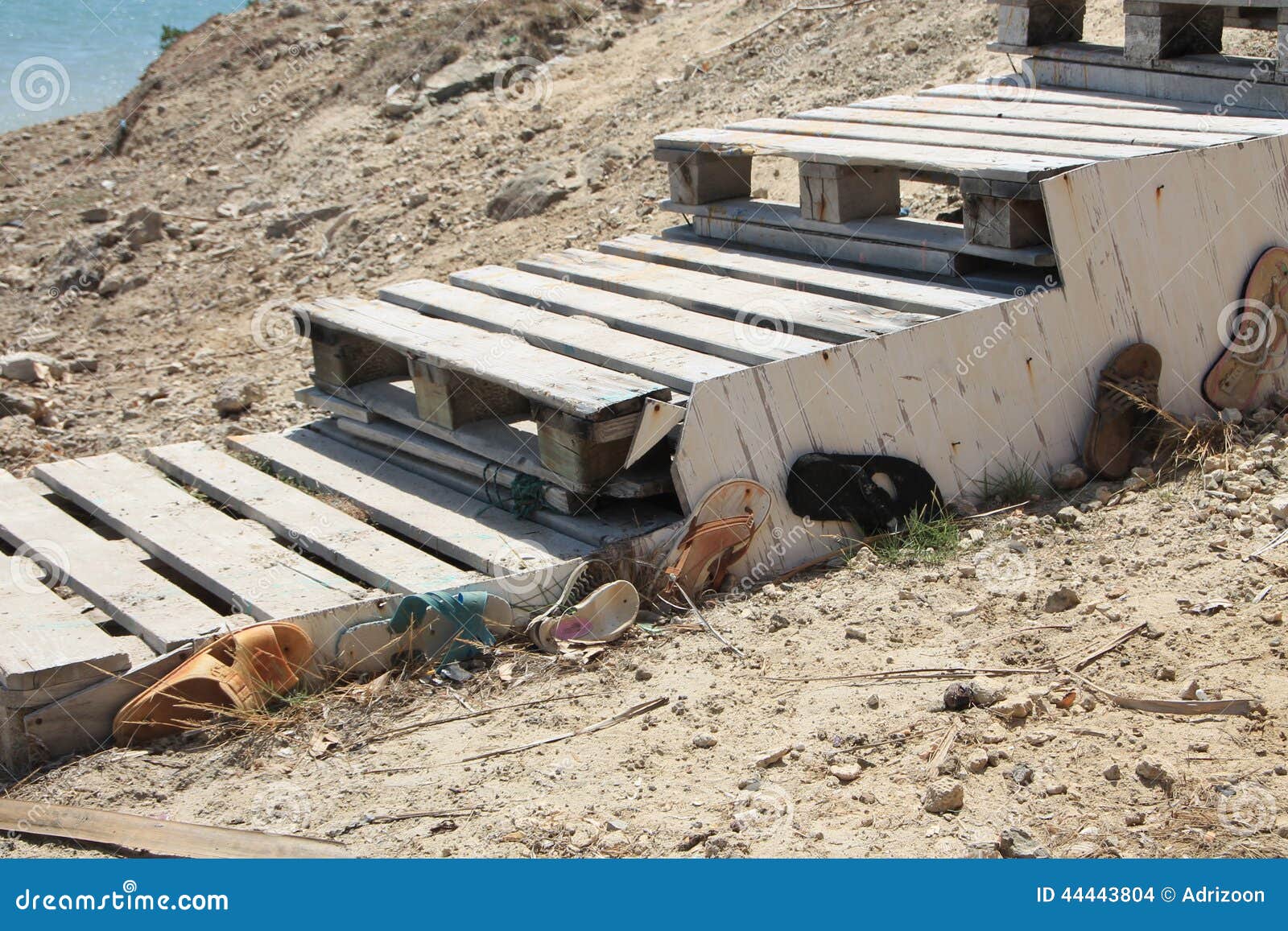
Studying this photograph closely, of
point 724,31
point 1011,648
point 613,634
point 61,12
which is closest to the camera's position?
point 1011,648

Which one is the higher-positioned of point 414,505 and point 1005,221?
point 1005,221

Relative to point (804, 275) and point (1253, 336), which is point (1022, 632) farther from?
point (1253, 336)

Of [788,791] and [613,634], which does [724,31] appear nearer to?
[613,634]

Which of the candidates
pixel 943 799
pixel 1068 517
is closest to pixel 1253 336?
pixel 1068 517

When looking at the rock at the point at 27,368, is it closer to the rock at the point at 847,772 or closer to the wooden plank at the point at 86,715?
the wooden plank at the point at 86,715

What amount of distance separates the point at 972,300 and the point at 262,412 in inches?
138

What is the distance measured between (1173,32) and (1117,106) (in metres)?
0.48

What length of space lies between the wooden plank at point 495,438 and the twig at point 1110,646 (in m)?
1.31

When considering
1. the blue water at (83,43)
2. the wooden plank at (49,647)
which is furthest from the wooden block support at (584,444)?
the blue water at (83,43)

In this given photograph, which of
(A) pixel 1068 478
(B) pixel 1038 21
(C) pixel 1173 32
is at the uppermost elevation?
(B) pixel 1038 21

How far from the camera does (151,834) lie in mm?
3279

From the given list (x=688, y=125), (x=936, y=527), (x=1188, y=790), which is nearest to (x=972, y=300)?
(x=936, y=527)

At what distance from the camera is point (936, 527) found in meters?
4.52

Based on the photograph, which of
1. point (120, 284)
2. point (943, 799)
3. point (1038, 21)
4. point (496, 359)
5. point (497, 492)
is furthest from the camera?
point (120, 284)
